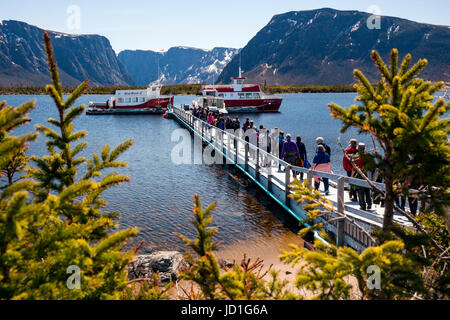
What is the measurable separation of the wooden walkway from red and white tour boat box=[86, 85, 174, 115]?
3544 centimetres

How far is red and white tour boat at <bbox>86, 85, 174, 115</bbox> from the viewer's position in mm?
60844

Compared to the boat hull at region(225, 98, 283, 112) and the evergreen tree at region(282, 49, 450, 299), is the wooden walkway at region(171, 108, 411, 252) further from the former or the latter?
the boat hull at region(225, 98, 283, 112)

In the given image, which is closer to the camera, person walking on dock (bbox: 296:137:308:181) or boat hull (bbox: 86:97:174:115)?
person walking on dock (bbox: 296:137:308:181)

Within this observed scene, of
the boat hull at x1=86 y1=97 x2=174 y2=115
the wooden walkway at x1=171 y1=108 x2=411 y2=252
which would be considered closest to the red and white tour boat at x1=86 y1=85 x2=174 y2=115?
the boat hull at x1=86 y1=97 x2=174 y2=115

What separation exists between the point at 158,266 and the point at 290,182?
5412 mm

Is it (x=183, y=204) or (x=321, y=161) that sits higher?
(x=321, y=161)

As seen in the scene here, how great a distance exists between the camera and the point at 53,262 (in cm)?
280

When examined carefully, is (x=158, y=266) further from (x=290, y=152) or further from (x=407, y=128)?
(x=407, y=128)

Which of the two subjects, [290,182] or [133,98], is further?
[133,98]

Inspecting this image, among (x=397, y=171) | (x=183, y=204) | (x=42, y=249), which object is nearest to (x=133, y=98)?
(x=183, y=204)

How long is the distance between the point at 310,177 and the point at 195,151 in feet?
61.4

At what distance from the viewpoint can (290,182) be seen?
38.7 feet
